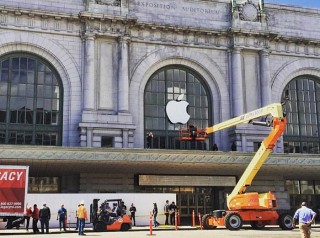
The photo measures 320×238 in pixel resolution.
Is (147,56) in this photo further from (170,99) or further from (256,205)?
(256,205)

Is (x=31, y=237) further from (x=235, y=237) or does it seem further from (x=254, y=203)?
(x=254, y=203)

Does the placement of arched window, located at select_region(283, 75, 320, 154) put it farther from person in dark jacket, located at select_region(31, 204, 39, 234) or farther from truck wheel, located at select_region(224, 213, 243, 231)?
person in dark jacket, located at select_region(31, 204, 39, 234)

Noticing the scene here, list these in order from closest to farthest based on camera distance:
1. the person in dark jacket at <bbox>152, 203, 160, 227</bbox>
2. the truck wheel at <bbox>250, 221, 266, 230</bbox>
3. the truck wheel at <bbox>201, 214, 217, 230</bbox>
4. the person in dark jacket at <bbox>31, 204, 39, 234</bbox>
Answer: the person in dark jacket at <bbox>31, 204, 39, 234</bbox>
the truck wheel at <bbox>250, 221, 266, 230</bbox>
the truck wheel at <bbox>201, 214, 217, 230</bbox>
the person in dark jacket at <bbox>152, 203, 160, 227</bbox>

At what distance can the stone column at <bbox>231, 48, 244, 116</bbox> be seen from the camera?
142 ft

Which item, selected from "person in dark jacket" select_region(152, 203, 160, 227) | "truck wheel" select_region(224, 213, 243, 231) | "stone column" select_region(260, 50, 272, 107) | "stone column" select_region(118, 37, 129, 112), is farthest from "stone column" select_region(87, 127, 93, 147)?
"stone column" select_region(260, 50, 272, 107)

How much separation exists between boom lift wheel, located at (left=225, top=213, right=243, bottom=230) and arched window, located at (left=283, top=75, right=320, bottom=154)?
58.7 feet

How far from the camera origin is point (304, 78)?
47906 mm

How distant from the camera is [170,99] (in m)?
43.0

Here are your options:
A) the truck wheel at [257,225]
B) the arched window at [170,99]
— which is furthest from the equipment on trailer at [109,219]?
the arched window at [170,99]

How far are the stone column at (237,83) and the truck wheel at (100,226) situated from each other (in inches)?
754

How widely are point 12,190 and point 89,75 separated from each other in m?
15.0

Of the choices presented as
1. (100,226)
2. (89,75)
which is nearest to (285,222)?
(100,226)

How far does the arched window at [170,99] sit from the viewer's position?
42156 millimetres

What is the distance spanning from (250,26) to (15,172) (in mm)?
27391
